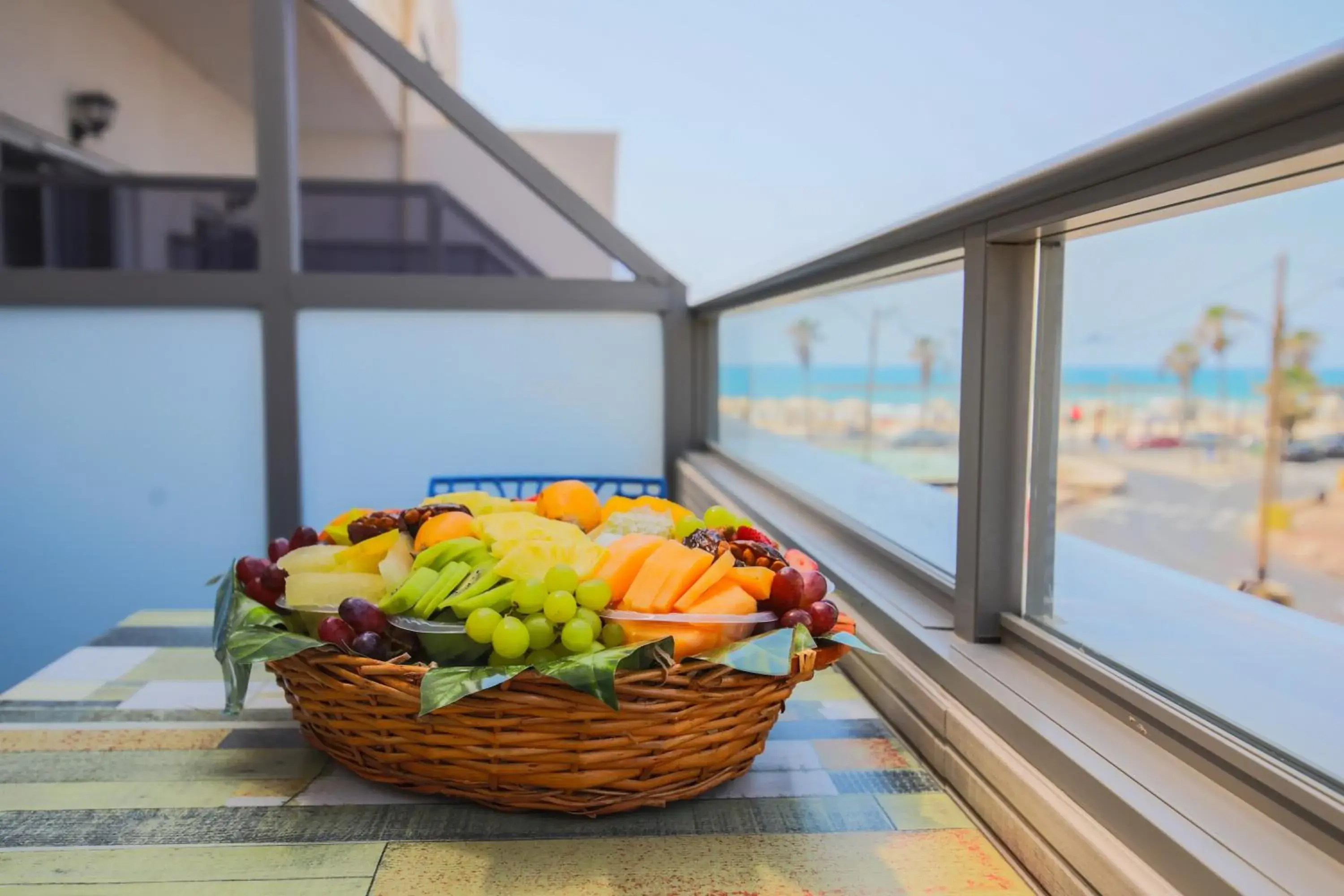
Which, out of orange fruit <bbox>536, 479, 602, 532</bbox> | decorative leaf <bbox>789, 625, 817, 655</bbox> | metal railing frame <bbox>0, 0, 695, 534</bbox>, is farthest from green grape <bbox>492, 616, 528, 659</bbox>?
metal railing frame <bbox>0, 0, 695, 534</bbox>

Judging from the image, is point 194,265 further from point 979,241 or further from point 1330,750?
point 1330,750

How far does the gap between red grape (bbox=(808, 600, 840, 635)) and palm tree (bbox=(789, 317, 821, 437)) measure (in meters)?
1.50

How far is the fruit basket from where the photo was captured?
0.81 metres

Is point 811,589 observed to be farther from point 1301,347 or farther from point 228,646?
point 228,646

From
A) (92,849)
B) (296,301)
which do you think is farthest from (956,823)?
(296,301)

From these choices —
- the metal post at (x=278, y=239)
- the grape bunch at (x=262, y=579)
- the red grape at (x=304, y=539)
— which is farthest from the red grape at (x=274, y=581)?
the metal post at (x=278, y=239)

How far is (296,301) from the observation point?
2.77 meters

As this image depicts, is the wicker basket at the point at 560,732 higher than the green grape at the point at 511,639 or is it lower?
lower

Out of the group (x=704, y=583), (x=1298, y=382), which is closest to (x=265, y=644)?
(x=704, y=583)

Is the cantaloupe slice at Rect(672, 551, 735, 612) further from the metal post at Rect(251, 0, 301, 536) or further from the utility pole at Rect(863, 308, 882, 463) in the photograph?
the metal post at Rect(251, 0, 301, 536)

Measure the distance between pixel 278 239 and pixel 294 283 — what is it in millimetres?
127

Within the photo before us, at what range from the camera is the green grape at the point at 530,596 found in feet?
2.70

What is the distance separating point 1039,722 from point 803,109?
2728 cm

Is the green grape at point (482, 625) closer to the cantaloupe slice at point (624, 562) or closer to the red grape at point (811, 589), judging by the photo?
the cantaloupe slice at point (624, 562)
